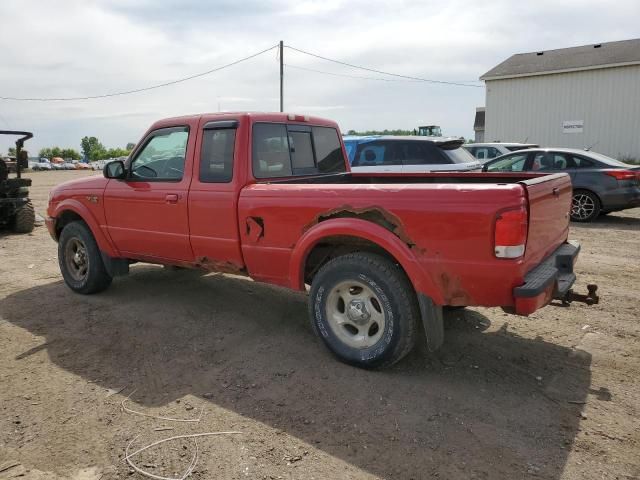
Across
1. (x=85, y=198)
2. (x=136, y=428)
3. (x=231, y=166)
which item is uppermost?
(x=231, y=166)

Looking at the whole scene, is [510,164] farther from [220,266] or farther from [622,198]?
[220,266]

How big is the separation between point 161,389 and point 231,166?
6.19 feet

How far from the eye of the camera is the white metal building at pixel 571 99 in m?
22.9

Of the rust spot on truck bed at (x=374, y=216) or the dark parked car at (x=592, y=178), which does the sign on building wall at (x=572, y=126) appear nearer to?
the dark parked car at (x=592, y=178)

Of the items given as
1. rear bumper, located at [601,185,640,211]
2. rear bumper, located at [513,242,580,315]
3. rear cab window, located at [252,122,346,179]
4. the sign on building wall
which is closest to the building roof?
the sign on building wall

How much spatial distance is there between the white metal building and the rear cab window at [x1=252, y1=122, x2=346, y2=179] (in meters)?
22.3

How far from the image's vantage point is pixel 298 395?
11.5 feet

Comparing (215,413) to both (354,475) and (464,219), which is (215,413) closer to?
(354,475)

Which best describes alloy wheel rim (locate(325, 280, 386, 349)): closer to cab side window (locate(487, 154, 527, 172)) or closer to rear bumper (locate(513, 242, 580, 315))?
rear bumper (locate(513, 242, 580, 315))

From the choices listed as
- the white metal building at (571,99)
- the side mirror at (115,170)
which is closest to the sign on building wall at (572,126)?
the white metal building at (571,99)

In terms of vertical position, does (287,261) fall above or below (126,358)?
above

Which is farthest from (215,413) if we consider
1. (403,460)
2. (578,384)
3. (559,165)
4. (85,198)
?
(559,165)

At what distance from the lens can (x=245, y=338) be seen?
4.52m

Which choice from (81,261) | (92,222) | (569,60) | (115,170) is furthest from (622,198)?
(569,60)
